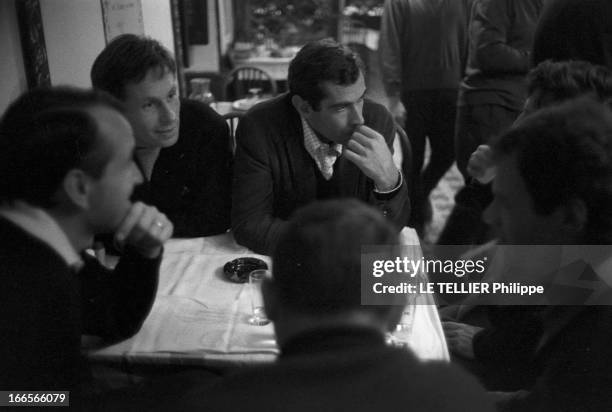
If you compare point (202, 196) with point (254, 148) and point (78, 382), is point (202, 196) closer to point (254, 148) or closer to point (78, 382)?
point (254, 148)

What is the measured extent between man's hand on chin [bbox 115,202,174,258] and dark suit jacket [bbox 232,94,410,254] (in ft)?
1.16

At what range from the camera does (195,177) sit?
1383 mm

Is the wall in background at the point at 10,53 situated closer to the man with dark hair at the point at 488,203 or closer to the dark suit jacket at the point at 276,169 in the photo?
the dark suit jacket at the point at 276,169

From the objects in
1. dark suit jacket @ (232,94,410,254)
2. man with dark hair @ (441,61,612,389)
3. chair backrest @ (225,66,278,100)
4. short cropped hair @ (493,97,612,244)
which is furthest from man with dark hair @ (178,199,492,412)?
chair backrest @ (225,66,278,100)

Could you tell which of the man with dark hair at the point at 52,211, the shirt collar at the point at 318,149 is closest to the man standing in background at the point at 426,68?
the shirt collar at the point at 318,149

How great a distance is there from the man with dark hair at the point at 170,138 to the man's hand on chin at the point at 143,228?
33 centimetres

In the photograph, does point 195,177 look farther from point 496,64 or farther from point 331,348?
point 496,64

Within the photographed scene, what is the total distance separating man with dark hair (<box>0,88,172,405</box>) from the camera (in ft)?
2.24

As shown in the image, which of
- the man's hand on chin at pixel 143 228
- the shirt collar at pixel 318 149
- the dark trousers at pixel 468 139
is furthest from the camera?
the dark trousers at pixel 468 139

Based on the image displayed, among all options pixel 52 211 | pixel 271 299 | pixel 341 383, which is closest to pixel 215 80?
pixel 52 211

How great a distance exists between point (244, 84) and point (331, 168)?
2334mm

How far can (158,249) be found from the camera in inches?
35.8

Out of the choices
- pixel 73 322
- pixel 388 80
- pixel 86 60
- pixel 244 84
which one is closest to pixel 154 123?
pixel 86 60

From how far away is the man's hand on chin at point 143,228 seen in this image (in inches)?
33.1
